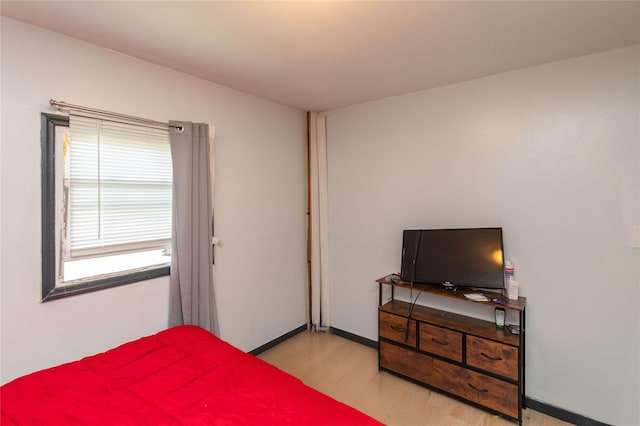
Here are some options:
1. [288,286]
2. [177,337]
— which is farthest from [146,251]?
[288,286]

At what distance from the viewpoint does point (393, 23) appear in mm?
1616

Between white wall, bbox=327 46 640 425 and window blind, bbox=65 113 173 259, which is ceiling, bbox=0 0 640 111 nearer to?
white wall, bbox=327 46 640 425

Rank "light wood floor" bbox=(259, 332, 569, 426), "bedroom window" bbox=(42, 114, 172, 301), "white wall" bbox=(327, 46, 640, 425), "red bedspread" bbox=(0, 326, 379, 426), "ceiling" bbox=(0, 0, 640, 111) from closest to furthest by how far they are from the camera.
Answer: "red bedspread" bbox=(0, 326, 379, 426)
"ceiling" bbox=(0, 0, 640, 111)
"bedroom window" bbox=(42, 114, 172, 301)
"white wall" bbox=(327, 46, 640, 425)
"light wood floor" bbox=(259, 332, 569, 426)

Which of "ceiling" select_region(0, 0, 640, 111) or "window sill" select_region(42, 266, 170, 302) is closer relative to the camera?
"ceiling" select_region(0, 0, 640, 111)

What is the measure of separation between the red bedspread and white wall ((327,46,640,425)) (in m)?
1.79

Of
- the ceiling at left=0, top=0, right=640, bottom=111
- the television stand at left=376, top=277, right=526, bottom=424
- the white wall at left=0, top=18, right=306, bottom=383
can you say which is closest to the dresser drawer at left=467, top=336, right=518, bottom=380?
the television stand at left=376, top=277, right=526, bottom=424

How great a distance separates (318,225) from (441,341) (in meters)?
1.68

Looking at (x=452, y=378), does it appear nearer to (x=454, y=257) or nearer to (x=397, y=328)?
(x=397, y=328)

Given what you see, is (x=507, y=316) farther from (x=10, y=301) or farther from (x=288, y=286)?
(x=10, y=301)

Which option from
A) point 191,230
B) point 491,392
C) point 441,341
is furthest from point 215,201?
point 491,392

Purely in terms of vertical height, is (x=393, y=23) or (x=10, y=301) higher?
(x=393, y=23)

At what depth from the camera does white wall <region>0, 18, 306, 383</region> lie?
1587mm

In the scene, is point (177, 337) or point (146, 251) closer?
point (177, 337)

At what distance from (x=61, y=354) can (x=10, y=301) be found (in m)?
0.42
